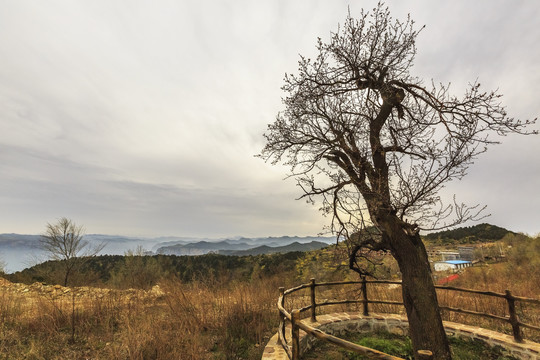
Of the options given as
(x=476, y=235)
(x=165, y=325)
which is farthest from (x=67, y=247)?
(x=476, y=235)

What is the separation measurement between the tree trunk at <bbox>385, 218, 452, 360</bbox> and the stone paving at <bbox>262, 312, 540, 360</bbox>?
82.0 inches

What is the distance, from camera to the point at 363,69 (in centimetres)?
641

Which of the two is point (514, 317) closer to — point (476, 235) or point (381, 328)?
point (381, 328)

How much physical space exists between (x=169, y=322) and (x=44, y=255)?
24559mm

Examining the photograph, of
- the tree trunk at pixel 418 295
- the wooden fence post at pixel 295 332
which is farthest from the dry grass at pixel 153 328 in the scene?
the tree trunk at pixel 418 295

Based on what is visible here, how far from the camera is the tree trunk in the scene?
16.4 feet

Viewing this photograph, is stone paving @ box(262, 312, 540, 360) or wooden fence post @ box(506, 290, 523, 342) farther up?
wooden fence post @ box(506, 290, 523, 342)

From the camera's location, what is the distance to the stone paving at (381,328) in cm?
551

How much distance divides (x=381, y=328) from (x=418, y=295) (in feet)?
10.4

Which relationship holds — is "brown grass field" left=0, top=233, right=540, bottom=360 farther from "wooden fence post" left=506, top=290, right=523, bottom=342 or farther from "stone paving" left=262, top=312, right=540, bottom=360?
"wooden fence post" left=506, top=290, right=523, bottom=342

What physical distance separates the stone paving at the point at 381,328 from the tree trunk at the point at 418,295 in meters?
2.08

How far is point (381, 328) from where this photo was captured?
762 cm

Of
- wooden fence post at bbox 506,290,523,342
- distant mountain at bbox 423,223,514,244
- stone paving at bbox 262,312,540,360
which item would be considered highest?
distant mountain at bbox 423,223,514,244

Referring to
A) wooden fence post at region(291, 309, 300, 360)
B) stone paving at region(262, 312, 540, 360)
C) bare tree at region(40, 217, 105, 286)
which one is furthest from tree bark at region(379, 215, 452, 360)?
bare tree at region(40, 217, 105, 286)
